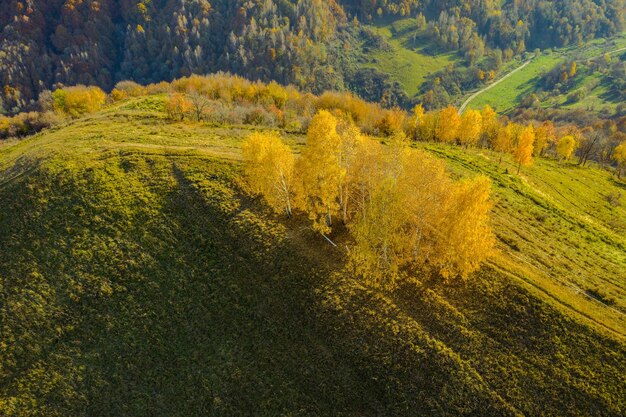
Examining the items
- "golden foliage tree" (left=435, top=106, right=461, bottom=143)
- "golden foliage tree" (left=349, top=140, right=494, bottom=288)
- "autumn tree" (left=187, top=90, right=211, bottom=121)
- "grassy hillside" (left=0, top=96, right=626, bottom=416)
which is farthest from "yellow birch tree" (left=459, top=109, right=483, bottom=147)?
"autumn tree" (left=187, top=90, right=211, bottom=121)

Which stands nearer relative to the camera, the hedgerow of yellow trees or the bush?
the hedgerow of yellow trees

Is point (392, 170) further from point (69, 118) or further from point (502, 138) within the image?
point (69, 118)

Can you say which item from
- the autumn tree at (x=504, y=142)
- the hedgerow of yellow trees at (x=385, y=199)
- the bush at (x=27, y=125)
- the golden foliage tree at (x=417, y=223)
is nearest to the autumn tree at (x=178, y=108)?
the bush at (x=27, y=125)

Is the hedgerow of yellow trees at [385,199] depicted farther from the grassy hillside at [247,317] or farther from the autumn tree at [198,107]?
the autumn tree at [198,107]

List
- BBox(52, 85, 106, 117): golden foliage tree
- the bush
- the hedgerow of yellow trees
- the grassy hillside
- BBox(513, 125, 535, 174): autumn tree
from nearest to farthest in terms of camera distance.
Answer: the grassy hillside → the hedgerow of yellow trees → BBox(513, 125, 535, 174): autumn tree → the bush → BBox(52, 85, 106, 117): golden foliage tree

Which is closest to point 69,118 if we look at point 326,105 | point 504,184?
point 326,105

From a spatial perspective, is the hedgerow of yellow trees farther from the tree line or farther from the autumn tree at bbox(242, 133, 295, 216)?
the tree line

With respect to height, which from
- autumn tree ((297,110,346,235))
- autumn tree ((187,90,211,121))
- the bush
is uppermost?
autumn tree ((297,110,346,235))
